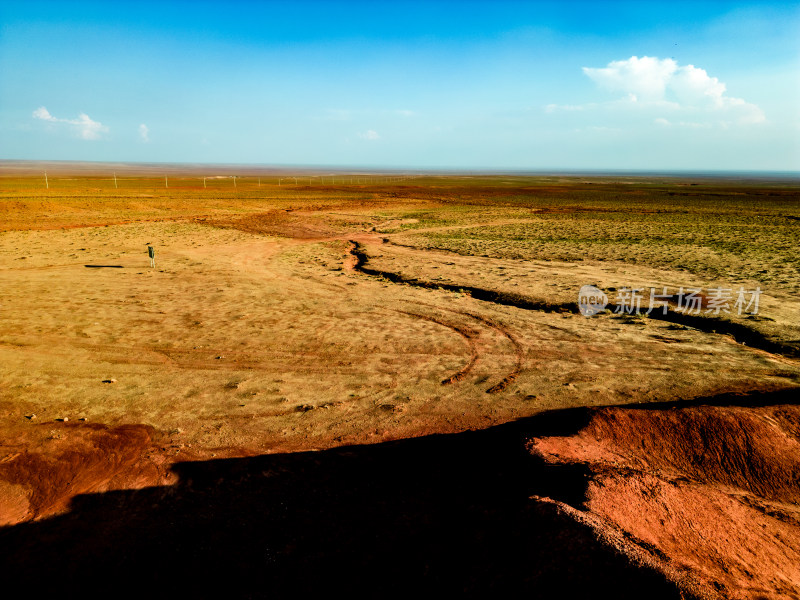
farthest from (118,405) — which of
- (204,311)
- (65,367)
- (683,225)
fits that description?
(683,225)

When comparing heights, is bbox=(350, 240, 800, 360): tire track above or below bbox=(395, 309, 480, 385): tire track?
above

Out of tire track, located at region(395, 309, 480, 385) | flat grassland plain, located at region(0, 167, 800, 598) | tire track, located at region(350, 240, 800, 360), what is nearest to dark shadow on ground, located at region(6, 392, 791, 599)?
flat grassland plain, located at region(0, 167, 800, 598)

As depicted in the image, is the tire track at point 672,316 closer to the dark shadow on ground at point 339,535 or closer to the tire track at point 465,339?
the tire track at point 465,339

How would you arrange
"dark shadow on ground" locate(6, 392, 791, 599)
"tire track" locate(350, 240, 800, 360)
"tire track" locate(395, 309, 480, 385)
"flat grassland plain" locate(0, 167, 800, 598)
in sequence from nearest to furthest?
1. "dark shadow on ground" locate(6, 392, 791, 599)
2. "flat grassland plain" locate(0, 167, 800, 598)
3. "tire track" locate(395, 309, 480, 385)
4. "tire track" locate(350, 240, 800, 360)

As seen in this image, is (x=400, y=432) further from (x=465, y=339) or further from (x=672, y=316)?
(x=672, y=316)

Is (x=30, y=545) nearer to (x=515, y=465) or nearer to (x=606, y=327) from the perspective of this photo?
(x=515, y=465)

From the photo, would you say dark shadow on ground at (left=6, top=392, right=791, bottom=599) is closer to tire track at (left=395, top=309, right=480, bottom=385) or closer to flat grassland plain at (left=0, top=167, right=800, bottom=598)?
flat grassland plain at (left=0, top=167, right=800, bottom=598)

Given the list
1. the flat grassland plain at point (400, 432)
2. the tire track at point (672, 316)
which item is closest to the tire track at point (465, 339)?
the flat grassland plain at point (400, 432)
